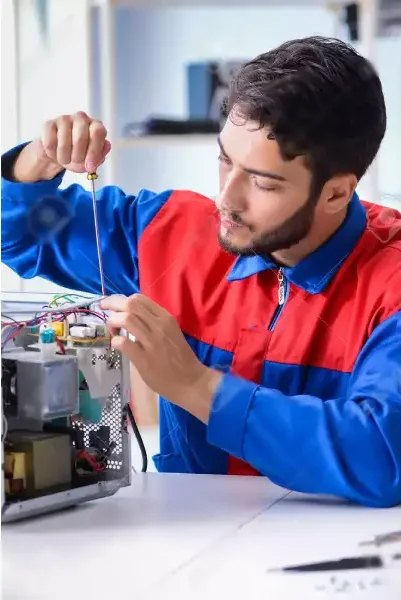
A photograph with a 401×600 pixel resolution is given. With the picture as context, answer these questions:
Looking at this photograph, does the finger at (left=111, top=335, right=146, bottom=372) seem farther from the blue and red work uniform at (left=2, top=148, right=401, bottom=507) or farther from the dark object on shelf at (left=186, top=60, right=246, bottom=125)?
the dark object on shelf at (left=186, top=60, right=246, bottom=125)

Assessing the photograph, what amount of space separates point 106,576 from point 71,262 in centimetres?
36

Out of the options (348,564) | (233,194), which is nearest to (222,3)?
(233,194)

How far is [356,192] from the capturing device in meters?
0.92

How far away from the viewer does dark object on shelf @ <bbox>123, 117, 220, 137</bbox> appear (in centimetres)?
89

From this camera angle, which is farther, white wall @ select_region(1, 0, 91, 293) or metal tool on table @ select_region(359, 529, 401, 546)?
white wall @ select_region(1, 0, 91, 293)

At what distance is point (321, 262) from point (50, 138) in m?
0.29

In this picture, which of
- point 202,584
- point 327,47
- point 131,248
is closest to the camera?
point 202,584

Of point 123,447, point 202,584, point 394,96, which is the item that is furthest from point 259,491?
point 394,96

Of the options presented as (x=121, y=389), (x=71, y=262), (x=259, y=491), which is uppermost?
(x=71, y=262)

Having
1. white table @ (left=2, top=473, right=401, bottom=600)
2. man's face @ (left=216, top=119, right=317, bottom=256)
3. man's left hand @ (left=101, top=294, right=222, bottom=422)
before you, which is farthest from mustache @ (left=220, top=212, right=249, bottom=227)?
white table @ (left=2, top=473, right=401, bottom=600)

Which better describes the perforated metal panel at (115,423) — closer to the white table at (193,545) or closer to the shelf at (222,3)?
the white table at (193,545)

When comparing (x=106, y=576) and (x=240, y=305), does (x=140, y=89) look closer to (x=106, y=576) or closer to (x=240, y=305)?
(x=240, y=305)

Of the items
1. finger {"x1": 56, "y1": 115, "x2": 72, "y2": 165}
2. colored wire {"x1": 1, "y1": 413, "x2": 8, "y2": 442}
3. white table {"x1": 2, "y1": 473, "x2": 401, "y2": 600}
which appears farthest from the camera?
finger {"x1": 56, "y1": 115, "x2": 72, "y2": 165}

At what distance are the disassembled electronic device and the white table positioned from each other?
3cm
